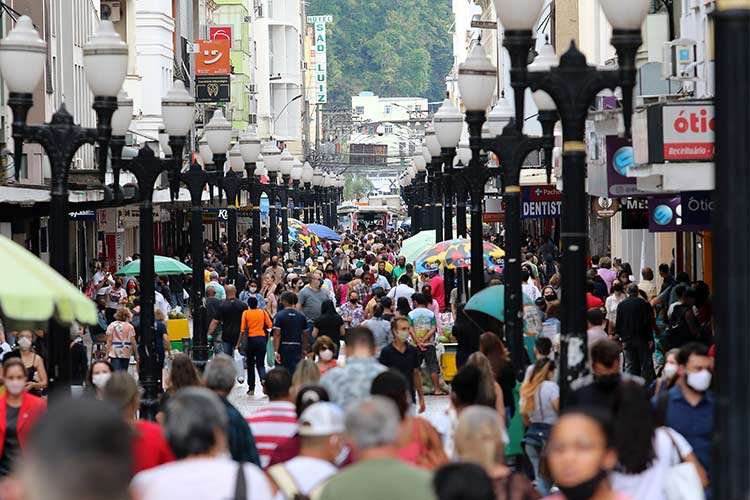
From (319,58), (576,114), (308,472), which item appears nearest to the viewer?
(308,472)

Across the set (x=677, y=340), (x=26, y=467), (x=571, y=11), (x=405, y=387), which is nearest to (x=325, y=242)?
(x=571, y=11)

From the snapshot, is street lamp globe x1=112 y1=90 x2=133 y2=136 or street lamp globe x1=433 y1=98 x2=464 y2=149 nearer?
street lamp globe x1=112 y1=90 x2=133 y2=136

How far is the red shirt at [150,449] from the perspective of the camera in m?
8.62

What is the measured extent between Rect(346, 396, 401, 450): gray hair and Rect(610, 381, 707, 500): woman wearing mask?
161cm

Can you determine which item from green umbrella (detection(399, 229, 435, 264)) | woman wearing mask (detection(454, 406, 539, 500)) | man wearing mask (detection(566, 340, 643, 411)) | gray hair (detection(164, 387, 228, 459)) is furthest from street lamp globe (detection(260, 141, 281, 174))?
gray hair (detection(164, 387, 228, 459))

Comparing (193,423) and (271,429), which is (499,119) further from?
(193,423)

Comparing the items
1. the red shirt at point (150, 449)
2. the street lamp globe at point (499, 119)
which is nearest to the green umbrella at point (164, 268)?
the street lamp globe at point (499, 119)

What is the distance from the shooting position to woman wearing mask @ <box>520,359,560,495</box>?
12.2m

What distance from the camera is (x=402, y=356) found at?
15.7 meters

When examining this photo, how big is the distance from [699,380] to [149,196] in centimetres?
1027

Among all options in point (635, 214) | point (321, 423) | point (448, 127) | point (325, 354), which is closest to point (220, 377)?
point (321, 423)

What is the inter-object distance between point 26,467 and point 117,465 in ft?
0.81

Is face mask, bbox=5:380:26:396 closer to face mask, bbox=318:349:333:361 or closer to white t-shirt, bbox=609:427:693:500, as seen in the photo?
face mask, bbox=318:349:333:361

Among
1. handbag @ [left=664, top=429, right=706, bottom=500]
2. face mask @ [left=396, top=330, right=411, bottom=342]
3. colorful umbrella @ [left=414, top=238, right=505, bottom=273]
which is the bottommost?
handbag @ [left=664, top=429, right=706, bottom=500]
